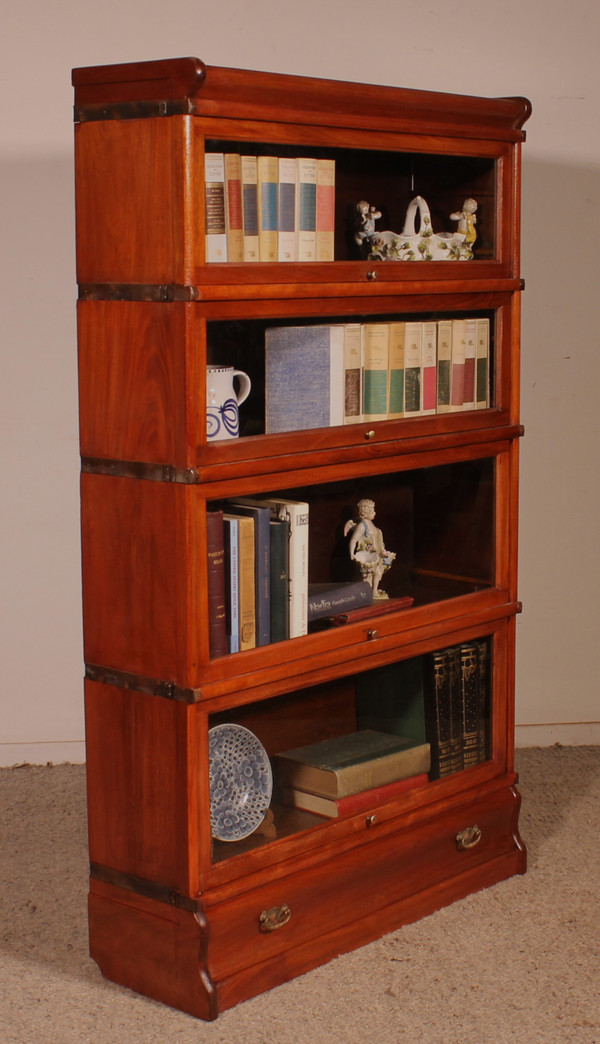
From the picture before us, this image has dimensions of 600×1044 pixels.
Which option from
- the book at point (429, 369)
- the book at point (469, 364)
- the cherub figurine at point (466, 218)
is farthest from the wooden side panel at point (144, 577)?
the cherub figurine at point (466, 218)

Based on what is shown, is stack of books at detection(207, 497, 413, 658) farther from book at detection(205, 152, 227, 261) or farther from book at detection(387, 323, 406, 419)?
book at detection(205, 152, 227, 261)

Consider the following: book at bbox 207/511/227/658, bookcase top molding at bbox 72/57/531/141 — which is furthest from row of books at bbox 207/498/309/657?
bookcase top molding at bbox 72/57/531/141

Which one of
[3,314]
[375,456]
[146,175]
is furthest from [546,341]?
[146,175]

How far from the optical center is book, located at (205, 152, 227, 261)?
2.15 m

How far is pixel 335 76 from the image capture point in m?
3.38

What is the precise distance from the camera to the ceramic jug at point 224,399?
2225 millimetres

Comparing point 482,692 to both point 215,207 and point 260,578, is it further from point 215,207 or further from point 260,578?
point 215,207

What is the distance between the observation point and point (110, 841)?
240 cm

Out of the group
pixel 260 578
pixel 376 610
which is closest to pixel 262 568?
pixel 260 578

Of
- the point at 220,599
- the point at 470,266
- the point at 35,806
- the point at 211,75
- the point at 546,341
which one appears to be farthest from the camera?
the point at 546,341

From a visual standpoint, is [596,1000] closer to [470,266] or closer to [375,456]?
[375,456]

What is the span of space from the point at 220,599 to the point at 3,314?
1.43 meters

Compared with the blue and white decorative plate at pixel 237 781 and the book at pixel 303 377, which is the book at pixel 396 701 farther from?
the book at pixel 303 377

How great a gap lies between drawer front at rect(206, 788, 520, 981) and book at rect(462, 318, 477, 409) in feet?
2.91
